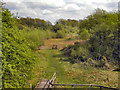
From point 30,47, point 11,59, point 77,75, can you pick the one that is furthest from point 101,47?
point 11,59

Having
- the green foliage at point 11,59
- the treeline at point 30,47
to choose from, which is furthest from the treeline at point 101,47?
the green foliage at point 11,59

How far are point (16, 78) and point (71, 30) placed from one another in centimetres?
4444

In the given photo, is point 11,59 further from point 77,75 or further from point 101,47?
point 101,47

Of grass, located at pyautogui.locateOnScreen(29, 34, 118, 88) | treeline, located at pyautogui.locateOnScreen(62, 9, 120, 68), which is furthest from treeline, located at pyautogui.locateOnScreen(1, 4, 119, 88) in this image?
grass, located at pyautogui.locateOnScreen(29, 34, 118, 88)

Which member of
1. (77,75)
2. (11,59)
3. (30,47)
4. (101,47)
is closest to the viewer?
(11,59)

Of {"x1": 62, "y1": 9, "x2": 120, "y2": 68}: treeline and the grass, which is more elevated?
{"x1": 62, "y1": 9, "x2": 120, "y2": 68}: treeline

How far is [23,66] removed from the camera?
8000 mm

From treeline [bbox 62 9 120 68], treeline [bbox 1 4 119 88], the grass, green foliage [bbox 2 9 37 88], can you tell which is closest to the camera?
green foliage [bbox 2 9 37 88]

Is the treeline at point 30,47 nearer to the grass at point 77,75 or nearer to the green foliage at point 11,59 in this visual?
the green foliage at point 11,59

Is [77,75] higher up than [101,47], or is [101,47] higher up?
[101,47]

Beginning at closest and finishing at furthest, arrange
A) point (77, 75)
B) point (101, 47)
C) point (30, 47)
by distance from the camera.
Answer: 1. point (77, 75)
2. point (30, 47)
3. point (101, 47)

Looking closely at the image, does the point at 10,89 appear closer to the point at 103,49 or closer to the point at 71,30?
the point at 103,49

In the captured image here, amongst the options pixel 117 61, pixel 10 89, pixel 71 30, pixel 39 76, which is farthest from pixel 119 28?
pixel 71 30

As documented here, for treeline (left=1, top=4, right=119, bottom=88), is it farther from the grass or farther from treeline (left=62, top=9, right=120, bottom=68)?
the grass
